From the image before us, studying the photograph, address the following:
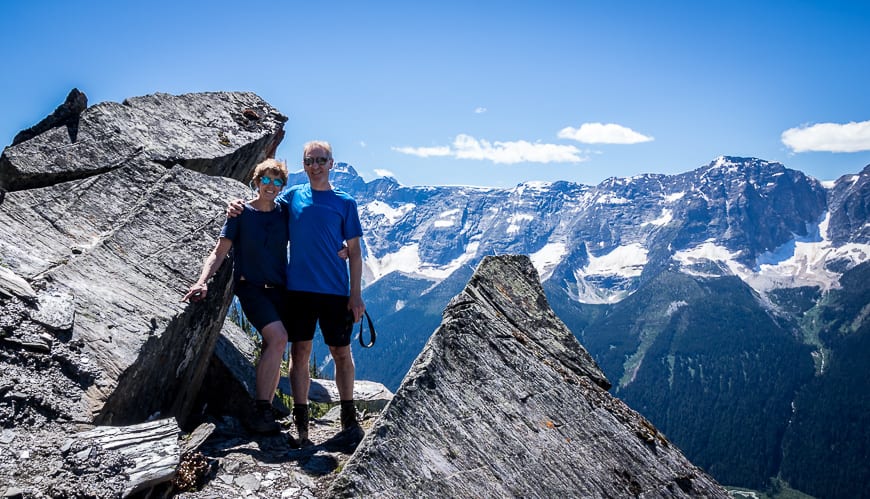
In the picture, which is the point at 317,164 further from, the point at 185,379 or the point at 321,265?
the point at 185,379

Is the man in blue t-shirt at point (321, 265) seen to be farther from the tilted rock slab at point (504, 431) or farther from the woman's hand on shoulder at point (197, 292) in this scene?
the tilted rock slab at point (504, 431)

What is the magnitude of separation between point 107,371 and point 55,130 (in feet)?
17.9

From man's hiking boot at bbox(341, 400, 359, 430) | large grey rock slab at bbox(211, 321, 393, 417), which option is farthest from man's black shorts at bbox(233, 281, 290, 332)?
large grey rock slab at bbox(211, 321, 393, 417)

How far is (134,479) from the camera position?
5.43 meters

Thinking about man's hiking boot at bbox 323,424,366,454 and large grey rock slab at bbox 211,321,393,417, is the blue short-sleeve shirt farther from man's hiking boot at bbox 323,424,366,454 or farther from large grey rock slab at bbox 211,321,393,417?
large grey rock slab at bbox 211,321,393,417

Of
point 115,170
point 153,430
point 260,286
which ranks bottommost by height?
point 153,430

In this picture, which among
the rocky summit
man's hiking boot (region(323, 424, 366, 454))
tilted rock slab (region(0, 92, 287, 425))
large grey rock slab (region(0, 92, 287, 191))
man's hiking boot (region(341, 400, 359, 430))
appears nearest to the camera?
the rocky summit

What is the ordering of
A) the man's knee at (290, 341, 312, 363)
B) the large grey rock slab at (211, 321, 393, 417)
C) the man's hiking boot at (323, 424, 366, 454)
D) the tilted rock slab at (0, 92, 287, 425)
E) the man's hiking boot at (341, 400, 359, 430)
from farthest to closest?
the large grey rock slab at (211, 321, 393, 417)
the man's hiking boot at (341, 400, 359, 430)
the man's knee at (290, 341, 312, 363)
the man's hiking boot at (323, 424, 366, 454)
the tilted rock slab at (0, 92, 287, 425)

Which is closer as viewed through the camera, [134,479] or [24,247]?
[134,479]

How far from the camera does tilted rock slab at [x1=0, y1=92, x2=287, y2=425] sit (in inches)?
273

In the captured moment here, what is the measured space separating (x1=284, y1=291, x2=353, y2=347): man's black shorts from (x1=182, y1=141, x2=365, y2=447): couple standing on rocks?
0.05ft

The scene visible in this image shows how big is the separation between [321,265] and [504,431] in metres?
3.49

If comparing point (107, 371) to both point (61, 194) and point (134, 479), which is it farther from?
point (61, 194)

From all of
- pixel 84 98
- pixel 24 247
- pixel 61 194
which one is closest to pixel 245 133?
pixel 84 98
